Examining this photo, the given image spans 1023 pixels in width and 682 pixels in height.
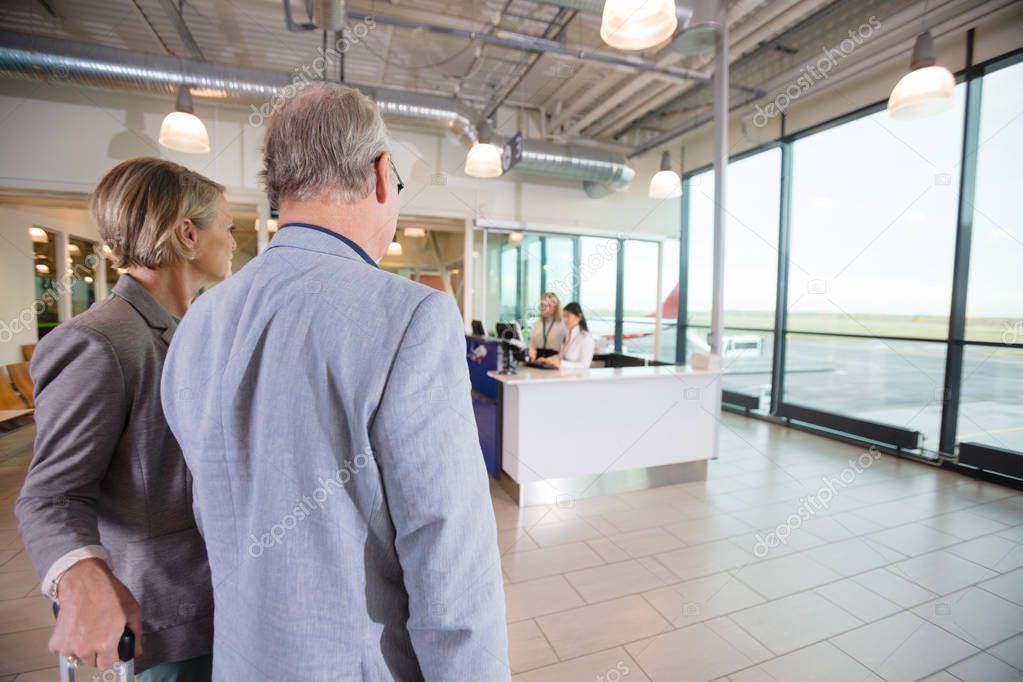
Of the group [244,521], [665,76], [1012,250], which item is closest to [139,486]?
[244,521]

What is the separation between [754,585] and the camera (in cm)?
265

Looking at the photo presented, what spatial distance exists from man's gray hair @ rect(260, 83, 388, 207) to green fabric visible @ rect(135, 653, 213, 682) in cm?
98

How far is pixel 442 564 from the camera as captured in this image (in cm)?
59

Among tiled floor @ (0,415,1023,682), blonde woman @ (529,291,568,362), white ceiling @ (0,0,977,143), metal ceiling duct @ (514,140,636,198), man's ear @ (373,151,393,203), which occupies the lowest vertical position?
tiled floor @ (0,415,1023,682)

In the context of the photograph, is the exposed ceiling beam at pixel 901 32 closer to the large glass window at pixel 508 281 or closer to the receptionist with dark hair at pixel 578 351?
the receptionist with dark hair at pixel 578 351

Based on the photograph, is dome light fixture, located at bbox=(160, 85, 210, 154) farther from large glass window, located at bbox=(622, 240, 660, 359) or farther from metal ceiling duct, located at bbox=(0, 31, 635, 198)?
large glass window, located at bbox=(622, 240, 660, 359)

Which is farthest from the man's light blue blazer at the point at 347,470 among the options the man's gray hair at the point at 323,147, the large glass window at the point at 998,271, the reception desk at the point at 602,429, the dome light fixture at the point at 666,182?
the large glass window at the point at 998,271

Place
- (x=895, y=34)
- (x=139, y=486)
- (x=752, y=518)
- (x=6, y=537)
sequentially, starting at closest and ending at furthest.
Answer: (x=139, y=486) < (x=6, y=537) < (x=752, y=518) < (x=895, y=34)

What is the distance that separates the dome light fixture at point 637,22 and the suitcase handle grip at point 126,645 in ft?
9.44

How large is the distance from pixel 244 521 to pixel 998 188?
6.37 meters

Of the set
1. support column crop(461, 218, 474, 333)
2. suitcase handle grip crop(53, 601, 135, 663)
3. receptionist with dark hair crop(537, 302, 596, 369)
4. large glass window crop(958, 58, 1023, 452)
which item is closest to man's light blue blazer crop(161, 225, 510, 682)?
suitcase handle grip crop(53, 601, 135, 663)

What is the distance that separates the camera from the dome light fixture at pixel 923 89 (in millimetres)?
2811

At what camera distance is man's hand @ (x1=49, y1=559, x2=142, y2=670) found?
2.40ft

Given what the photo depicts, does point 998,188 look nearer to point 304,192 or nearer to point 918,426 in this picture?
point 918,426
